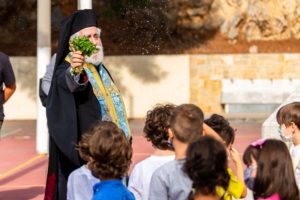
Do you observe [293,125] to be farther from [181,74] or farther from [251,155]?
[181,74]

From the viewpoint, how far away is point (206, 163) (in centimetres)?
410

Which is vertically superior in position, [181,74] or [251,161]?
[251,161]

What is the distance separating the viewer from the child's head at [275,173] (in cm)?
434

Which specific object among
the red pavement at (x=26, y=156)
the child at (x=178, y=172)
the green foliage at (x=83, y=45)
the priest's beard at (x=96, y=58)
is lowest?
the red pavement at (x=26, y=156)

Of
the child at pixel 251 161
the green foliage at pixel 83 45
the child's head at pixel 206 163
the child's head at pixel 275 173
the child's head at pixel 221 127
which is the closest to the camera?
the child's head at pixel 206 163

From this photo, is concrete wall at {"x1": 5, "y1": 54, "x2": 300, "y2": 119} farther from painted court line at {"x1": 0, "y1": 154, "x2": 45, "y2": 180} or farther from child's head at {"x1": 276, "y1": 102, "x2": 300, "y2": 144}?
child's head at {"x1": 276, "y1": 102, "x2": 300, "y2": 144}

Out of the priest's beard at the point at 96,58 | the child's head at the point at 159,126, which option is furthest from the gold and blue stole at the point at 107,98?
the child's head at the point at 159,126

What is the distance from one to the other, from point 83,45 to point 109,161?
131 centimetres

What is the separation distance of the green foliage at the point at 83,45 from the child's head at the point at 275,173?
1.79 m

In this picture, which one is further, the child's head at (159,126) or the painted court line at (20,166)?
the painted court line at (20,166)

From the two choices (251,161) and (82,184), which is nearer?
(251,161)

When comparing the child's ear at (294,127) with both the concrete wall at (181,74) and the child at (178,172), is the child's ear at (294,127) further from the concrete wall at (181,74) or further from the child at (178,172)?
the concrete wall at (181,74)

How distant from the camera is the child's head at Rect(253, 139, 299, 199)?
4344 millimetres

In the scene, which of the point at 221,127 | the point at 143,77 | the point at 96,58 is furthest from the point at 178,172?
Answer: the point at 143,77
